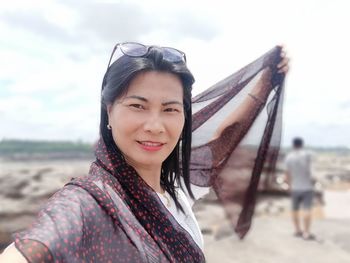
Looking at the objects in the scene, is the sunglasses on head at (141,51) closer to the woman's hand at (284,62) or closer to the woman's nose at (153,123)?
the woman's nose at (153,123)

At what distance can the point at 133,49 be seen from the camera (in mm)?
1487

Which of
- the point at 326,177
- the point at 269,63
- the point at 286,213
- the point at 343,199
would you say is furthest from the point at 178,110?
the point at 326,177

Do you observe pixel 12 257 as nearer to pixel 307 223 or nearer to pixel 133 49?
pixel 133 49

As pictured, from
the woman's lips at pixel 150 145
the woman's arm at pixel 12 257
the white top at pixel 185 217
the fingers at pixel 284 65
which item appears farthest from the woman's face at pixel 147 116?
the fingers at pixel 284 65

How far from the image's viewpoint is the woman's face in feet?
4.70

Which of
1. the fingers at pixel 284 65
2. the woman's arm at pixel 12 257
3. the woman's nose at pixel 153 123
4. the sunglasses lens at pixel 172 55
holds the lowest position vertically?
the woman's arm at pixel 12 257

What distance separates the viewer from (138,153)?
150 cm

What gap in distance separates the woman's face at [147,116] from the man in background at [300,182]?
572 cm

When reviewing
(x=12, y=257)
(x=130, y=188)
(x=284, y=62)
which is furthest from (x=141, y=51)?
(x=284, y=62)

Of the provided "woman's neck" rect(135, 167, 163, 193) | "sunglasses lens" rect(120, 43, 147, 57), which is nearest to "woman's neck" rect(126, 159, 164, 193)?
"woman's neck" rect(135, 167, 163, 193)

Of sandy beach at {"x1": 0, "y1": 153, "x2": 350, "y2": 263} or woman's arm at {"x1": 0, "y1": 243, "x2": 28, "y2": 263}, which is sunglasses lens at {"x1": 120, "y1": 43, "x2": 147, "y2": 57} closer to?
woman's arm at {"x1": 0, "y1": 243, "x2": 28, "y2": 263}

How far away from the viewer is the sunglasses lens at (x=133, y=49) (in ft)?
4.81

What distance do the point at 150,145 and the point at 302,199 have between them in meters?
6.06

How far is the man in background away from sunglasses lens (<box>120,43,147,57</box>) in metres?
5.77
